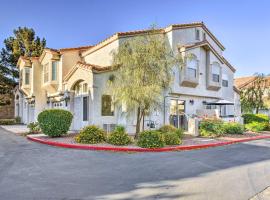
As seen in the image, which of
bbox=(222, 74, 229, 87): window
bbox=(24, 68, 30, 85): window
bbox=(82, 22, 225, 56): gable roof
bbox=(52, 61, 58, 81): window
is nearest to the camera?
bbox=(82, 22, 225, 56): gable roof

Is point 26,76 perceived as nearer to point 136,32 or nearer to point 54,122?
point 54,122

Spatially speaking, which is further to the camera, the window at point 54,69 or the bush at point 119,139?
the window at point 54,69

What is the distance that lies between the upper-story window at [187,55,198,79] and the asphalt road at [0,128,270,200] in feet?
34.5

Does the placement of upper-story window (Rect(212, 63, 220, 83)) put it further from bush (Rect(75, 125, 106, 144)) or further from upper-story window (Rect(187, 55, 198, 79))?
bush (Rect(75, 125, 106, 144))

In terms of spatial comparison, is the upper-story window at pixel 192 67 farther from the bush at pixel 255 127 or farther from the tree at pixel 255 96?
the tree at pixel 255 96

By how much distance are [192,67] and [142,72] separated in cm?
907

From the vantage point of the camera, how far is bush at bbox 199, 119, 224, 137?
16875 millimetres

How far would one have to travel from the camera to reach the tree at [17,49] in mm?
39031

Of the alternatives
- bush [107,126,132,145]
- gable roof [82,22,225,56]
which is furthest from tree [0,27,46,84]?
bush [107,126,132,145]

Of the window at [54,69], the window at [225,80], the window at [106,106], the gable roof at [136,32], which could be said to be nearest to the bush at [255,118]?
the window at [225,80]

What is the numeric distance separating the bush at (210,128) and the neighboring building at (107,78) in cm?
304

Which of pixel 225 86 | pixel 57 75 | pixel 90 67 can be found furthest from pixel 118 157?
pixel 225 86

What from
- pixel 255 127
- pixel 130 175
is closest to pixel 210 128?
pixel 255 127

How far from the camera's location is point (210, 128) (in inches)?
672
